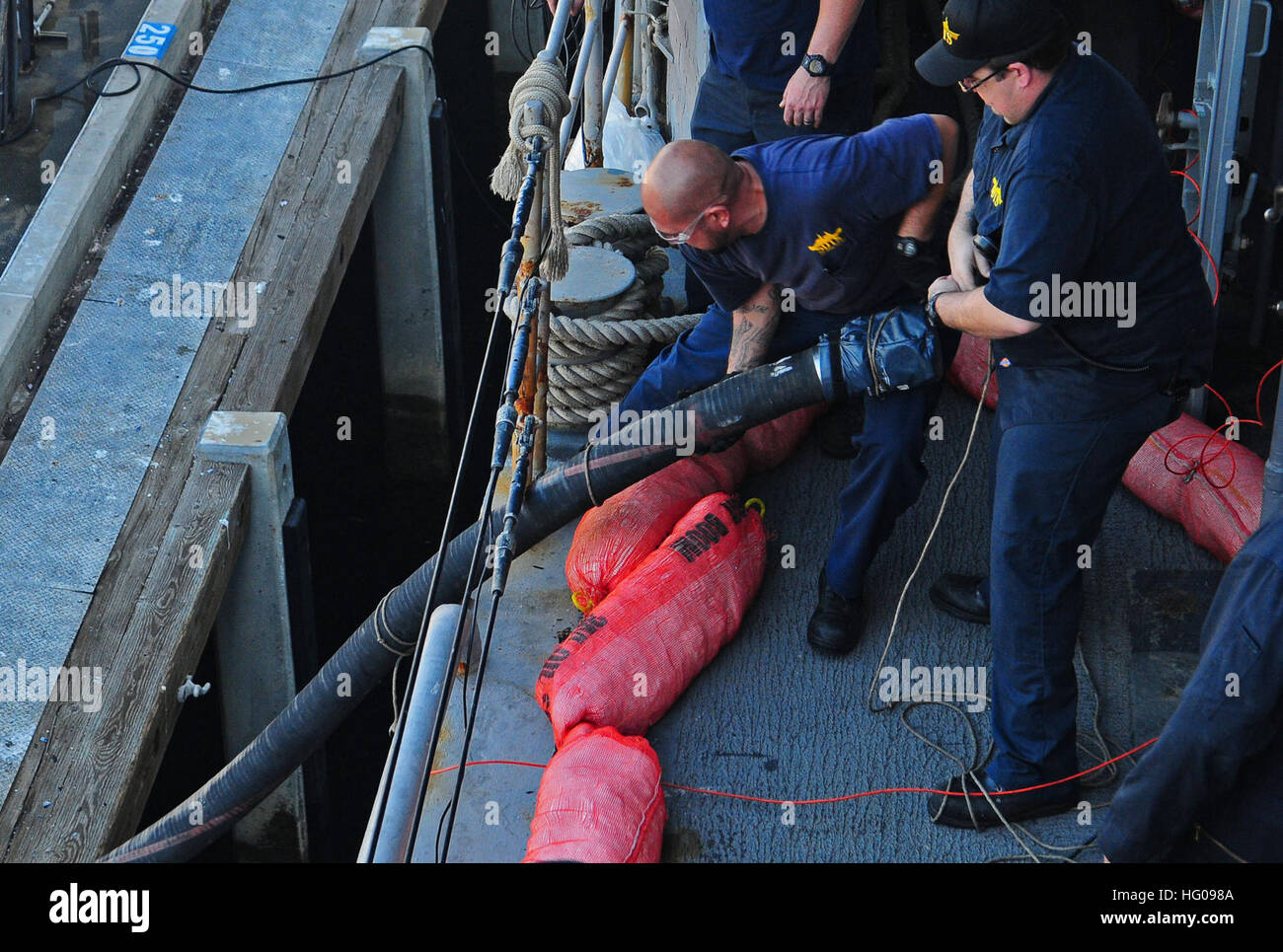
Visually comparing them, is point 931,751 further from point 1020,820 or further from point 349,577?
point 349,577

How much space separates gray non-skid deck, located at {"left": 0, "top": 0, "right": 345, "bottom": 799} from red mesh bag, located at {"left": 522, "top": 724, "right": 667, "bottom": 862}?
9.01ft

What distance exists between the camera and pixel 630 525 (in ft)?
15.0

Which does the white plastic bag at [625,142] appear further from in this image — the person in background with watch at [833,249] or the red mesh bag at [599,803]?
the red mesh bag at [599,803]

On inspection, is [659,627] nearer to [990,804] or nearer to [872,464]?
[872,464]

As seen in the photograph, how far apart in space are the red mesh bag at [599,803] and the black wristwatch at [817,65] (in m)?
2.41

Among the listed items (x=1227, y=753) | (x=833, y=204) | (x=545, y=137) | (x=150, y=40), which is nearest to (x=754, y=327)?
(x=833, y=204)

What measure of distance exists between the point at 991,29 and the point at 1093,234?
55cm

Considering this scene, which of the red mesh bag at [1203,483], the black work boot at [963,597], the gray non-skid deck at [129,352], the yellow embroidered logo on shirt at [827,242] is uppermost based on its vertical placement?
the yellow embroidered logo on shirt at [827,242]

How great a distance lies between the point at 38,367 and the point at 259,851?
267 centimetres

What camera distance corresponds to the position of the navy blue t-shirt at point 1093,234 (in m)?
3.23

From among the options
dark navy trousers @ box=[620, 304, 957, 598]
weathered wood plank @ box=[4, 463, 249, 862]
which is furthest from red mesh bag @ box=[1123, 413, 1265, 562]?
weathered wood plank @ box=[4, 463, 249, 862]

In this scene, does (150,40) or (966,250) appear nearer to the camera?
(966,250)

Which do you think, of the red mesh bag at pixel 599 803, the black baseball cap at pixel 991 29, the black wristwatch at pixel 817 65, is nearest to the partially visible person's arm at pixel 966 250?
the black baseball cap at pixel 991 29

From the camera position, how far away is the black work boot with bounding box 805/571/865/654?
4.44 m
